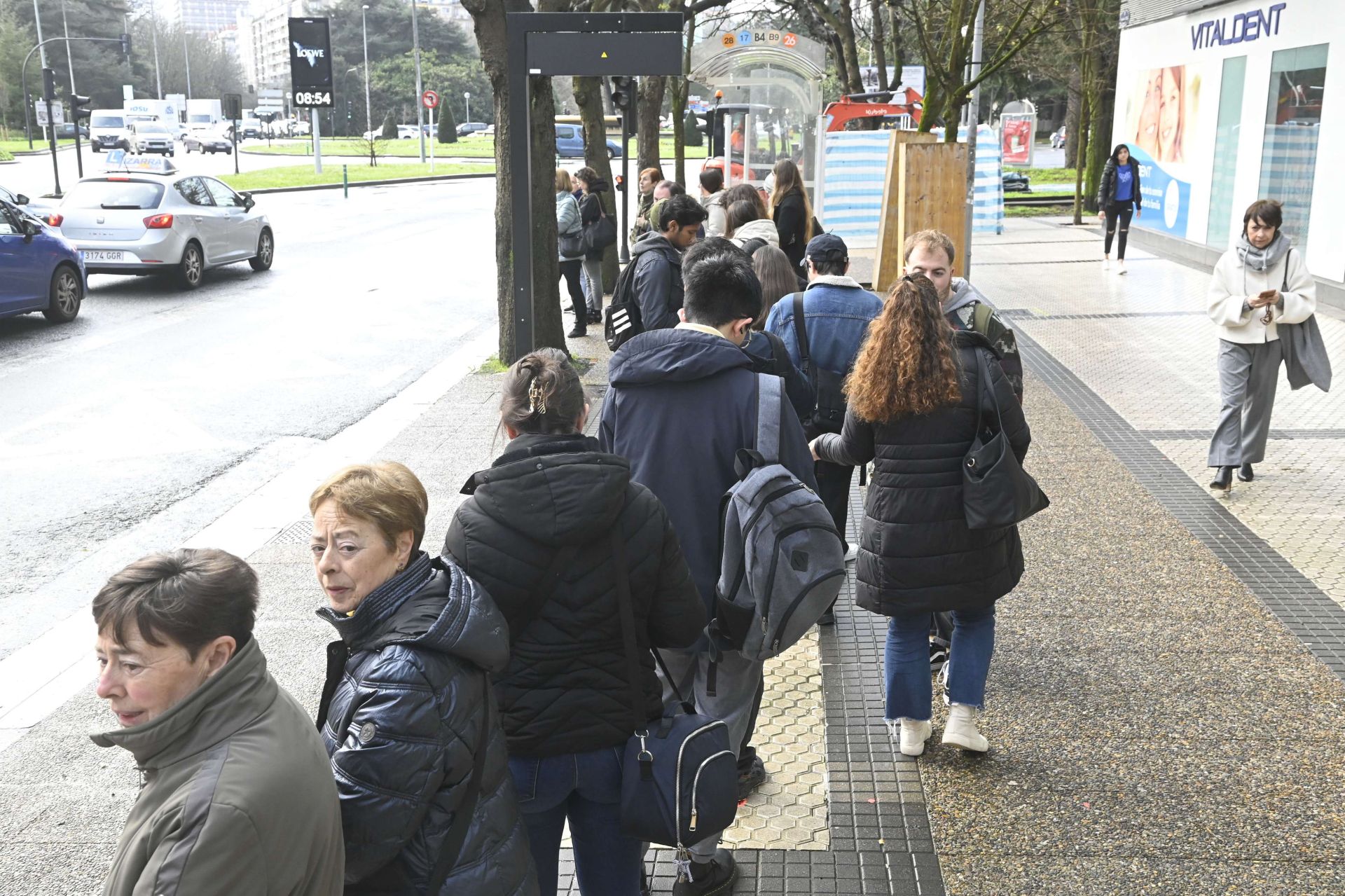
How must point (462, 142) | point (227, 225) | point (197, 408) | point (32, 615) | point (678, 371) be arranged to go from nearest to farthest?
point (678, 371) < point (32, 615) < point (197, 408) < point (227, 225) < point (462, 142)

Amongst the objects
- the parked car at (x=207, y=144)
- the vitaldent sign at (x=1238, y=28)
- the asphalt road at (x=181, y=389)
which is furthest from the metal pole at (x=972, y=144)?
the parked car at (x=207, y=144)

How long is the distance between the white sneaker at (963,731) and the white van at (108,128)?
231ft

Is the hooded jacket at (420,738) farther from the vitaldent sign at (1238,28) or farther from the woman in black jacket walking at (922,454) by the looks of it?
the vitaldent sign at (1238,28)

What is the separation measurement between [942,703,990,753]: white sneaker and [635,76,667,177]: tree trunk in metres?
16.5

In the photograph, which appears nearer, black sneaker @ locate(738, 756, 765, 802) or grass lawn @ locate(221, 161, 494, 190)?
black sneaker @ locate(738, 756, 765, 802)

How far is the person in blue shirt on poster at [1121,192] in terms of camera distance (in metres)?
19.2

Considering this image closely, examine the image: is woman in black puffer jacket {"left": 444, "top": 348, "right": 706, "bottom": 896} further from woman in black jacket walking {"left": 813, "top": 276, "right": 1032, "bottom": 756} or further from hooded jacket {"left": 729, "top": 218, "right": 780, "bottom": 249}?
hooded jacket {"left": 729, "top": 218, "right": 780, "bottom": 249}

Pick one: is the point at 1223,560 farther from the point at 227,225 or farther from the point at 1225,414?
the point at 227,225

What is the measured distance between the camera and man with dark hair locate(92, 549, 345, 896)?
2.08 metres

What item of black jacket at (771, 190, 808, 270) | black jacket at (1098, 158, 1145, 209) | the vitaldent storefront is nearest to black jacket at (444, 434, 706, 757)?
black jacket at (771, 190, 808, 270)

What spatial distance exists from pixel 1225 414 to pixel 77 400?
9.19 metres

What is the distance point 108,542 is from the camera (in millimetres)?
7758

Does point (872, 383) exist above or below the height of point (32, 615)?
above

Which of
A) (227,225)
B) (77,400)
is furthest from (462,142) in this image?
(77,400)
